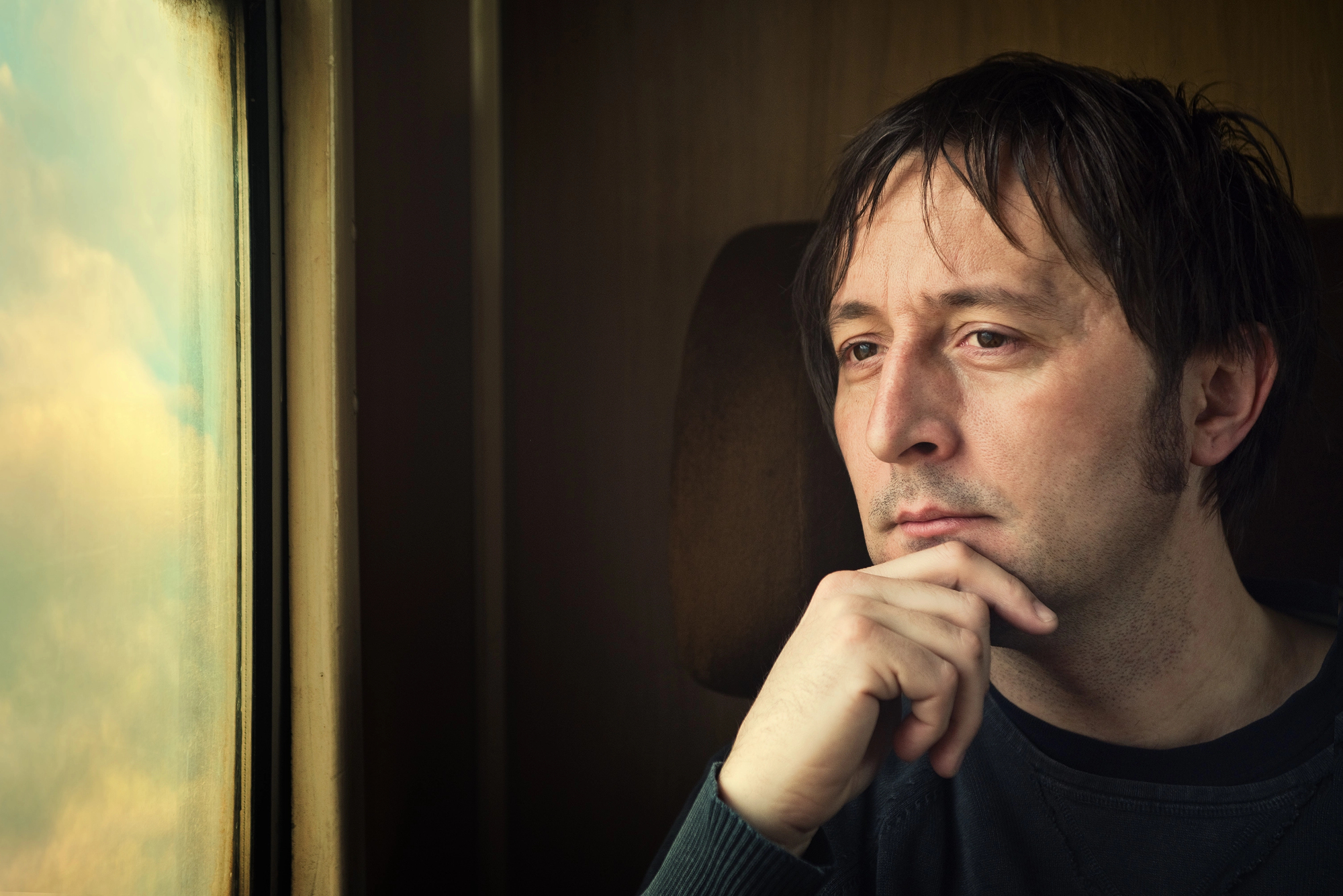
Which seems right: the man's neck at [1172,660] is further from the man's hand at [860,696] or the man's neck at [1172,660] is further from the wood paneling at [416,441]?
the wood paneling at [416,441]

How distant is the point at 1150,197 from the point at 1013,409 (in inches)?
12.0

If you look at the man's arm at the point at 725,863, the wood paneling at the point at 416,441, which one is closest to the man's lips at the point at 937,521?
the man's arm at the point at 725,863

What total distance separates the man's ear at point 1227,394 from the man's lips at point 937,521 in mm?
299

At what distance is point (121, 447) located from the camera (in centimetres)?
70

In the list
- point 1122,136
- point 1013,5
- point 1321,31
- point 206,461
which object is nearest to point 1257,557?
point 1122,136

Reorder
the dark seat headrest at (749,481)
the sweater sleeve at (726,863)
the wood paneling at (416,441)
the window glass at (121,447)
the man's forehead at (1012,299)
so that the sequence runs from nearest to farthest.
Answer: the window glass at (121,447) → the sweater sleeve at (726,863) → the man's forehead at (1012,299) → the wood paneling at (416,441) → the dark seat headrest at (749,481)

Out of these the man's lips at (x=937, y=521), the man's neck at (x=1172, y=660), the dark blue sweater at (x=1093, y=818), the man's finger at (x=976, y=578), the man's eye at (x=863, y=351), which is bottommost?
the dark blue sweater at (x=1093, y=818)

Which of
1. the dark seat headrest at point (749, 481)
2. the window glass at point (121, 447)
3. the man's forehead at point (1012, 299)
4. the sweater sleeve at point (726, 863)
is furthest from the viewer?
the dark seat headrest at point (749, 481)

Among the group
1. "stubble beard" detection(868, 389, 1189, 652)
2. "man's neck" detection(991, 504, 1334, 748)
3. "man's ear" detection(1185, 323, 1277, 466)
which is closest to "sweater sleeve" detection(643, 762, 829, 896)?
"stubble beard" detection(868, 389, 1189, 652)

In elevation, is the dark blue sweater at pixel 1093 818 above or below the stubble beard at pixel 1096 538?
below

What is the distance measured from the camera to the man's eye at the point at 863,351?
978mm

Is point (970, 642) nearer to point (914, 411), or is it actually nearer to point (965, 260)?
point (914, 411)

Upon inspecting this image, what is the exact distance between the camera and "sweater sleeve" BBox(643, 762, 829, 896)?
2.30ft

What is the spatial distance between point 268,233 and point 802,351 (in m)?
0.73
